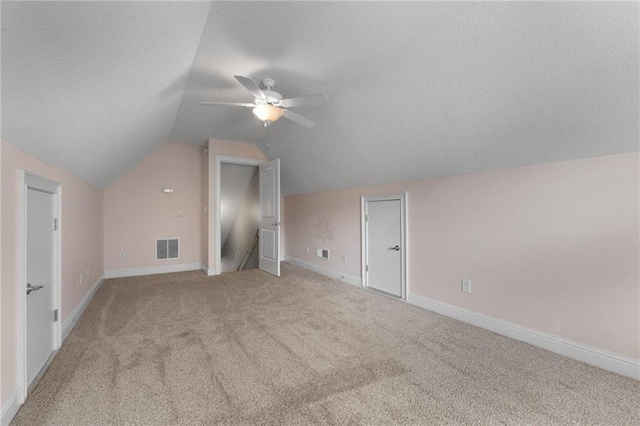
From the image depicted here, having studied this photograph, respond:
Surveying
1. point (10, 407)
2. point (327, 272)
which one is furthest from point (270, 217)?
point (10, 407)

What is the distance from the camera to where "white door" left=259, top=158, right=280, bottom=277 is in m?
4.86

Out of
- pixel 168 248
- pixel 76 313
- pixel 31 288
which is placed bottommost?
pixel 76 313

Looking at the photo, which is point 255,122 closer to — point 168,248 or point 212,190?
point 212,190

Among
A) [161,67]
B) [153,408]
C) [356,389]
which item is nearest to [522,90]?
[356,389]

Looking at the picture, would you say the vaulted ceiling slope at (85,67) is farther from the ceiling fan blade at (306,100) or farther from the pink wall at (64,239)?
the ceiling fan blade at (306,100)

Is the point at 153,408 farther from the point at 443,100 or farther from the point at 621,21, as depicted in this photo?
the point at 621,21

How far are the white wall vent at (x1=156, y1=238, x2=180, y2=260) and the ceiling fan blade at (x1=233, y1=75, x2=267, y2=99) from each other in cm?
399

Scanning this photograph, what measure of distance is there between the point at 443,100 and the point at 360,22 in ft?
3.11

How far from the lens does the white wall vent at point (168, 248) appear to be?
521 cm

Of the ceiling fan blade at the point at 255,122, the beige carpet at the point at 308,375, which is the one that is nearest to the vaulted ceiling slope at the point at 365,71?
the ceiling fan blade at the point at 255,122

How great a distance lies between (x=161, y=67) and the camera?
7.16ft

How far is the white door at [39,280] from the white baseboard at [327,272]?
3.55 metres

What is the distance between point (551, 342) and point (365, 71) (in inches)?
112

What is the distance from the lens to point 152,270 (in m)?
5.14
